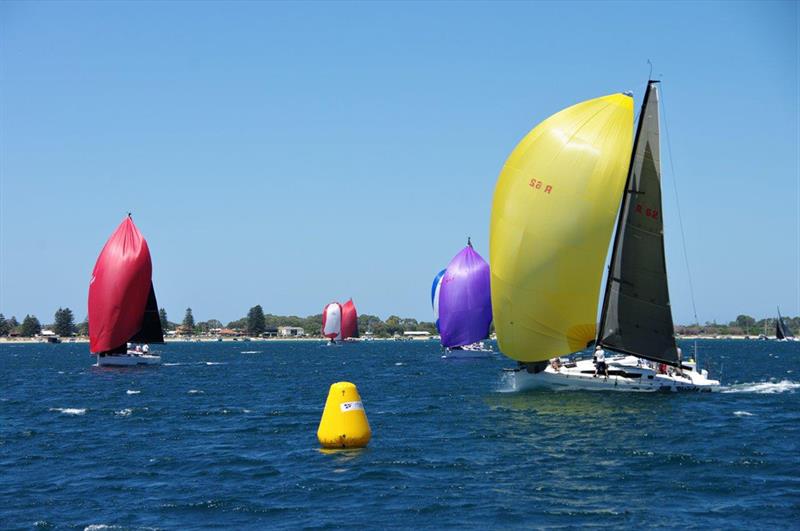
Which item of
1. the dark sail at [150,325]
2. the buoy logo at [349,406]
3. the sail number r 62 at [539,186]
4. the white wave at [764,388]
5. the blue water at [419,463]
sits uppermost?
the sail number r 62 at [539,186]

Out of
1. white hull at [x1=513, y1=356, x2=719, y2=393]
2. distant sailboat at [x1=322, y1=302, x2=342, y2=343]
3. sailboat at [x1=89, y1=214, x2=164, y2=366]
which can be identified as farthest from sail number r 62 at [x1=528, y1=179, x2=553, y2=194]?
distant sailboat at [x1=322, y1=302, x2=342, y2=343]

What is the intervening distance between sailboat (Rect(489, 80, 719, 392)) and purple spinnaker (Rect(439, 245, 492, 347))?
44.4 m

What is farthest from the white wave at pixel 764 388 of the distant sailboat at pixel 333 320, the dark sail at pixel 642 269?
the distant sailboat at pixel 333 320

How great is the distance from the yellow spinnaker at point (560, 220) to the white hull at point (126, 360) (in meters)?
43.9

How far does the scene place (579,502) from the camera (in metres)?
23.6

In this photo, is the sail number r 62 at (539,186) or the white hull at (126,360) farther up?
the sail number r 62 at (539,186)

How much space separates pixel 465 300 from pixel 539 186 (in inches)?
1898

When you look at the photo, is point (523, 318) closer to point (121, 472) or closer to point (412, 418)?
point (412, 418)

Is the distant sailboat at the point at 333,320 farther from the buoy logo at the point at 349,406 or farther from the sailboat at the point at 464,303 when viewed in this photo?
the buoy logo at the point at 349,406

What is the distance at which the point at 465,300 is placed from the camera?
302 ft

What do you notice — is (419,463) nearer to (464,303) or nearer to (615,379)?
(615,379)

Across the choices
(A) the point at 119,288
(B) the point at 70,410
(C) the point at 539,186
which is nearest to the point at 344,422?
(C) the point at 539,186

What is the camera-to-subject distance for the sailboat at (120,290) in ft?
248

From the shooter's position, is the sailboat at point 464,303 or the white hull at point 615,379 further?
the sailboat at point 464,303
